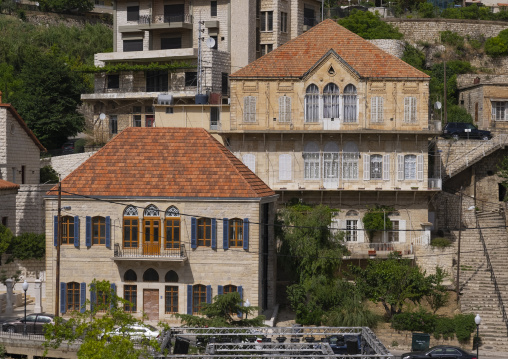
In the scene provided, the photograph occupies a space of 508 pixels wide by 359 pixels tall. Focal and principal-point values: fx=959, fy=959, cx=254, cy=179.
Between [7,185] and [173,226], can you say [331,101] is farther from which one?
[7,185]

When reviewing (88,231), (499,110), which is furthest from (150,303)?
(499,110)

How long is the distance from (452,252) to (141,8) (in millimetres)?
32532

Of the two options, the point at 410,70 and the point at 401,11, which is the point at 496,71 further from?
the point at 410,70

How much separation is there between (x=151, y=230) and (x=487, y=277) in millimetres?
19167

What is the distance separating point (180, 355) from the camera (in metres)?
31.3

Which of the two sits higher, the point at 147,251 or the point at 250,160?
the point at 250,160

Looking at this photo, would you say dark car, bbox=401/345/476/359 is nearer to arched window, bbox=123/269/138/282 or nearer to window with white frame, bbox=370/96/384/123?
arched window, bbox=123/269/138/282

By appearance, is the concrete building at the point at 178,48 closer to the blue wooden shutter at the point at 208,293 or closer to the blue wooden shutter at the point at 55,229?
the blue wooden shutter at the point at 55,229

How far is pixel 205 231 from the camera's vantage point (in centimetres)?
4694

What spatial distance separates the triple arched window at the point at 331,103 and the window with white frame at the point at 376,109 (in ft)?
2.89

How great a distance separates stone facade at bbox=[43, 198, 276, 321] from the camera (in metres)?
46.6

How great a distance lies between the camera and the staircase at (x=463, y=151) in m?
61.1

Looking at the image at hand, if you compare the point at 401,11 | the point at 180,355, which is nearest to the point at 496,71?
the point at 401,11

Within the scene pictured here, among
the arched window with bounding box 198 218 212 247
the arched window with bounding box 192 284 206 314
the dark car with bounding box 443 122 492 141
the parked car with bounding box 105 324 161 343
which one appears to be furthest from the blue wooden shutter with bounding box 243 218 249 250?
the dark car with bounding box 443 122 492 141
